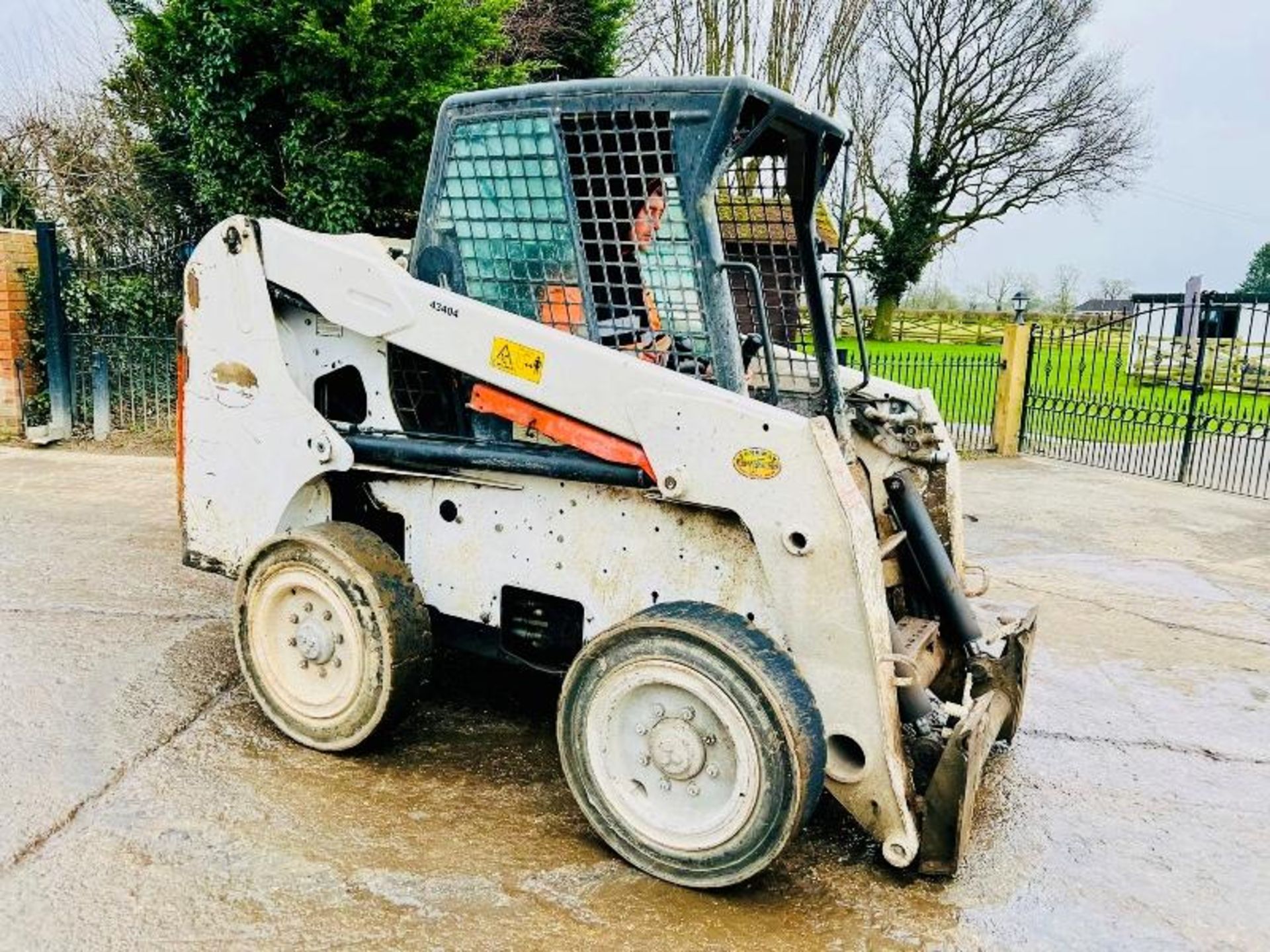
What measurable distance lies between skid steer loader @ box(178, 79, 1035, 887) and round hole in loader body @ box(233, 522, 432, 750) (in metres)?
0.01

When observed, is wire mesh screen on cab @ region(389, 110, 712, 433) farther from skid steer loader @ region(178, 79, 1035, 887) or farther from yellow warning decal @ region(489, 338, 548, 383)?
yellow warning decal @ region(489, 338, 548, 383)

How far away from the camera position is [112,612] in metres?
5.04

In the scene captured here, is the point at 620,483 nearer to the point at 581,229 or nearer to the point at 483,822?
the point at 581,229

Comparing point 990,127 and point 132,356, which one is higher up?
point 990,127

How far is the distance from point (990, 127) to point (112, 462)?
28.6 meters

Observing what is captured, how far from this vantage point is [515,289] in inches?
134

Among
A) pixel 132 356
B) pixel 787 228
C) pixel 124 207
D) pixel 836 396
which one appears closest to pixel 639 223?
pixel 787 228

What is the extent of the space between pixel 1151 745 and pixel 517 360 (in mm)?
3021

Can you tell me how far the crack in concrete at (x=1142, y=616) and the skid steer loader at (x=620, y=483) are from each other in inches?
91.6

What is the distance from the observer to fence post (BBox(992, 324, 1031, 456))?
11.9 meters

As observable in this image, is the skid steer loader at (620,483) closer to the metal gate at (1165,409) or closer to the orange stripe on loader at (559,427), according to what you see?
the orange stripe on loader at (559,427)

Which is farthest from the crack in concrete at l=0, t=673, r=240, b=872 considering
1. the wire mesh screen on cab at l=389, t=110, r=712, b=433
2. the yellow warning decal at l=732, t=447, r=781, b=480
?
the yellow warning decal at l=732, t=447, r=781, b=480

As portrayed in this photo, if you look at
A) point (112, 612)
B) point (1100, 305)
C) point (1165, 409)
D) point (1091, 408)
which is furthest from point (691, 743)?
point (1100, 305)

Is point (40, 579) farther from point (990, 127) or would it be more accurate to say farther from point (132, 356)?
point (990, 127)
